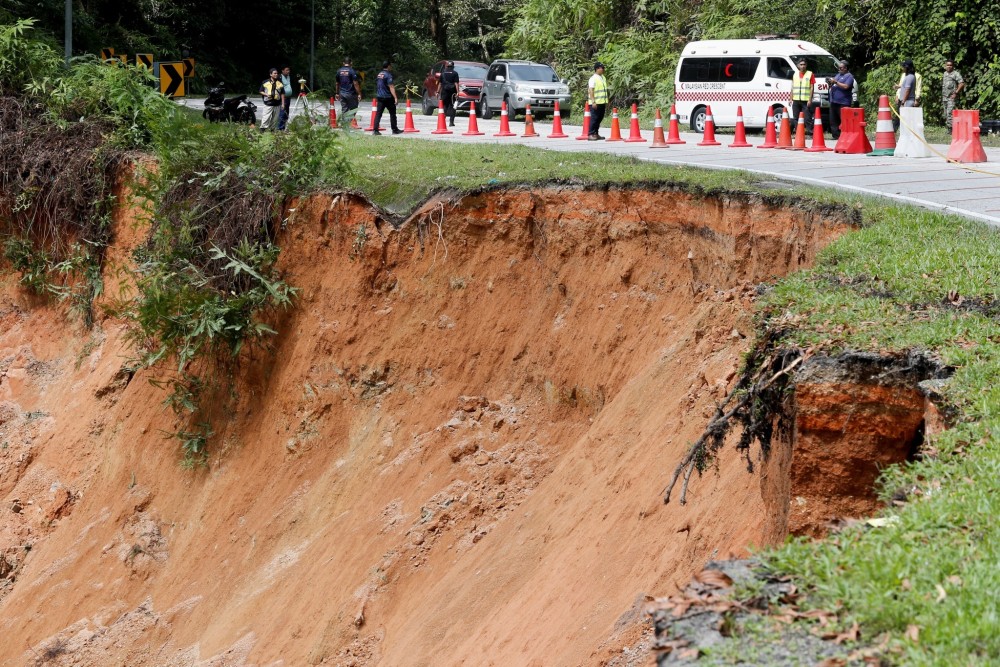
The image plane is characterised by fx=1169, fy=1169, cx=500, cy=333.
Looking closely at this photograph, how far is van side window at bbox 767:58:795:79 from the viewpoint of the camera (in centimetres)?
2517

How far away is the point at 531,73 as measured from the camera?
1238 inches

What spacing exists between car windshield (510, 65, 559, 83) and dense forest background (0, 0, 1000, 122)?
2.16 meters

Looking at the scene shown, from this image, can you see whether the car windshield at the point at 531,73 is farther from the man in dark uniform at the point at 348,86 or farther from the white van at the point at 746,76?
the man in dark uniform at the point at 348,86

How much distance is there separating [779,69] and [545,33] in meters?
13.2

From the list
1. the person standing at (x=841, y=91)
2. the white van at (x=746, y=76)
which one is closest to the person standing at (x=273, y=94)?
the person standing at (x=841, y=91)

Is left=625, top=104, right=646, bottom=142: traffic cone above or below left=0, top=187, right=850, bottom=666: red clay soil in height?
above

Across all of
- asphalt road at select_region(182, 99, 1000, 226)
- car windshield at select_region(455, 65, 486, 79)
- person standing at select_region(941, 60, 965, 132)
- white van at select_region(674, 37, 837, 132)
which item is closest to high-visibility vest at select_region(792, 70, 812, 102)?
asphalt road at select_region(182, 99, 1000, 226)

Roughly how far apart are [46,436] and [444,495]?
19.0 ft

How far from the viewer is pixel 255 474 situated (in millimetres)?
11906

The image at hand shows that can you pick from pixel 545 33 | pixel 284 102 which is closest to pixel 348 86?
pixel 284 102

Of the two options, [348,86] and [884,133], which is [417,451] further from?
[348,86]

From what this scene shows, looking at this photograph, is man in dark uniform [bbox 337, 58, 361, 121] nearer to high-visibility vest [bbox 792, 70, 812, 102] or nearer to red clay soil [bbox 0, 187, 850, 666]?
Result: high-visibility vest [bbox 792, 70, 812, 102]

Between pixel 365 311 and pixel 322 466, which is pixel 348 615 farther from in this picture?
pixel 365 311

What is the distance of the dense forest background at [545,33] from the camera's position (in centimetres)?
2456
